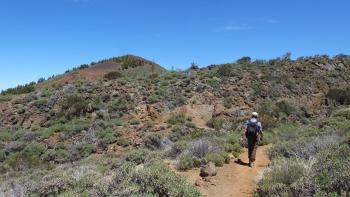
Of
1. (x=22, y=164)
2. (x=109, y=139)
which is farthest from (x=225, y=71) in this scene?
(x=22, y=164)

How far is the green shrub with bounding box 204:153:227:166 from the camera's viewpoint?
1264 centimetres

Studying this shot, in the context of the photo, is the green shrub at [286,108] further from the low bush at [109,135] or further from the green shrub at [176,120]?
the low bush at [109,135]

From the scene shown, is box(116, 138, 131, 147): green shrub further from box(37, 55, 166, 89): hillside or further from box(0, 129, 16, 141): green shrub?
box(37, 55, 166, 89): hillside

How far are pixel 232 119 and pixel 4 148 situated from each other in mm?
12631

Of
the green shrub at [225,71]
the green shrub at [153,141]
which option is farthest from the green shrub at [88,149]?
the green shrub at [225,71]

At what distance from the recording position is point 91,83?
3488cm

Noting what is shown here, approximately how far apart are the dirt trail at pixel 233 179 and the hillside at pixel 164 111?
1029 mm

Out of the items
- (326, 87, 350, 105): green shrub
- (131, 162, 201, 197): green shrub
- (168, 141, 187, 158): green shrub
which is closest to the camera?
(131, 162, 201, 197): green shrub

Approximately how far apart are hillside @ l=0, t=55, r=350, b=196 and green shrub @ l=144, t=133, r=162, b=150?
5 cm

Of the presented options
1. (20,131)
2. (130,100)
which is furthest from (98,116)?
(20,131)

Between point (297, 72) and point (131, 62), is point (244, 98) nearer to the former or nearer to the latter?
point (297, 72)

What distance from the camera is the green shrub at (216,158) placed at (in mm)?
12641

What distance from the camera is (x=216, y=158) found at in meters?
12.8

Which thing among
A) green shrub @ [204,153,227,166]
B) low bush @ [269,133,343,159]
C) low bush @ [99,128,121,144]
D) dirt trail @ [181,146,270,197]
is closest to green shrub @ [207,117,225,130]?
low bush @ [99,128,121,144]
